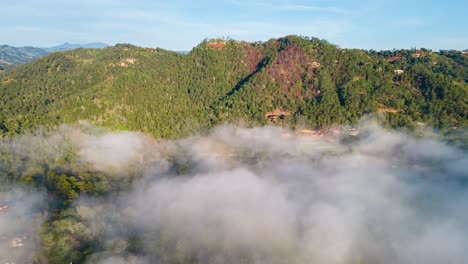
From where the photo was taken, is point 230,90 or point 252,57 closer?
point 230,90

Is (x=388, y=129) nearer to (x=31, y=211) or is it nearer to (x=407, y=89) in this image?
(x=407, y=89)

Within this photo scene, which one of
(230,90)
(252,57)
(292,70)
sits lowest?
(230,90)

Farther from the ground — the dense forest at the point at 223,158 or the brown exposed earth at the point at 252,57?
the brown exposed earth at the point at 252,57

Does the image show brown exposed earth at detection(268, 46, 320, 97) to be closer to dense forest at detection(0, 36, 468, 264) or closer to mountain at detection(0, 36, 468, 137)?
mountain at detection(0, 36, 468, 137)

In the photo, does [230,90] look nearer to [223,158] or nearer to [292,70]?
[292,70]

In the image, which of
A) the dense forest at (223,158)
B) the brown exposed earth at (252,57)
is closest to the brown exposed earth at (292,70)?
the dense forest at (223,158)

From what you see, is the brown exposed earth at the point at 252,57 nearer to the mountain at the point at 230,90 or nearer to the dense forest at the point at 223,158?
the mountain at the point at 230,90

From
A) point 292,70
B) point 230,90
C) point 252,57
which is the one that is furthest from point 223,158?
point 252,57

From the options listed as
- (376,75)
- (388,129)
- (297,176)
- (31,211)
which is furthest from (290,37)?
(31,211)
